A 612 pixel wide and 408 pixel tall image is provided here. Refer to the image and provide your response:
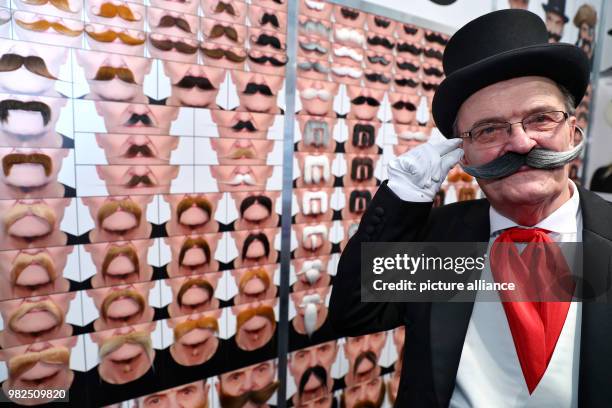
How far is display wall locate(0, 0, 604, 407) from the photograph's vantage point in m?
1.44

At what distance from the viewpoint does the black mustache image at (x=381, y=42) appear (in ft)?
6.69

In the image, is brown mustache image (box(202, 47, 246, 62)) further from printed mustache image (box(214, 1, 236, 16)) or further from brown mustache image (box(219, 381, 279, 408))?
brown mustache image (box(219, 381, 279, 408))

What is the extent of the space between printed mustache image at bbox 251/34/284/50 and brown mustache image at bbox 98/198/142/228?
0.84 m

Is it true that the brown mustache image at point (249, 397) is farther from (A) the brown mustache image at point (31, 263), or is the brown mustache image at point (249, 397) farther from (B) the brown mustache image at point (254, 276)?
(A) the brown mustache image at point (31, 263)

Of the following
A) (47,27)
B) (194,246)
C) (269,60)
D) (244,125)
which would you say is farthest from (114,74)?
(194,246)

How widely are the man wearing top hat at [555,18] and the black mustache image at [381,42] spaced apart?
1.29 m

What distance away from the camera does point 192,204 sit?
5.58 feet

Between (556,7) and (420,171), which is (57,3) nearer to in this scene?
(420,171)

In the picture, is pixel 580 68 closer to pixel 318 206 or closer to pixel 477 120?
pixel 477 120

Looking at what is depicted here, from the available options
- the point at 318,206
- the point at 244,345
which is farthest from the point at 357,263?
the point at 244,345

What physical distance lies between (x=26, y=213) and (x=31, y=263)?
0.18m

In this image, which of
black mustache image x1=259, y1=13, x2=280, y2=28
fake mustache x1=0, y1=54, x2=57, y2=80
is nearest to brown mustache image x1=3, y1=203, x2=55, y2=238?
fake mustache x1=0, y1=54, x2=57, y2=80

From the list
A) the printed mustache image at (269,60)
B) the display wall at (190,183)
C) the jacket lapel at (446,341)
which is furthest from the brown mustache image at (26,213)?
the jacket lapel at (446,341)

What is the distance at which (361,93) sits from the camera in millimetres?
2057
